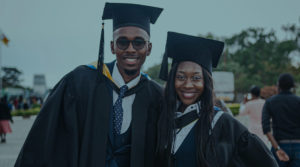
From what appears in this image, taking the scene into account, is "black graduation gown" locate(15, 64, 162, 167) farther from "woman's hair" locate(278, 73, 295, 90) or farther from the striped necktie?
"woman's hair" locate(278, 73, 295, 90)

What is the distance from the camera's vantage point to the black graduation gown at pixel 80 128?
255cm

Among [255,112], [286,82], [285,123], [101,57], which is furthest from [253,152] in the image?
[255,112]

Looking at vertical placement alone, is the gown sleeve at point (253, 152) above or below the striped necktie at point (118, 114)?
below

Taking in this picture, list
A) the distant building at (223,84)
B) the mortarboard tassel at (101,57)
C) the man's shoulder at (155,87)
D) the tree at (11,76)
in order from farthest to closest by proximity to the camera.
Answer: the tree at (11,76), the distant building at (223,84), the man's shoulder at (155,87), the mortarboard tassel at (101,57)

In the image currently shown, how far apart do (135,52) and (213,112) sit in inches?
32.7

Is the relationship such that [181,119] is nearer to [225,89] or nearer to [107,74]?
[107,74]

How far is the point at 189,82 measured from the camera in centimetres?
260

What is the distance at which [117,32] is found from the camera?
113 inches

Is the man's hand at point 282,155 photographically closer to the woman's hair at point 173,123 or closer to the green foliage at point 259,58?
the woman's hair at point 173,123

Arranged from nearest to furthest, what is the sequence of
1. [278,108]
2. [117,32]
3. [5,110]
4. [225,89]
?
1. [117,32]
2. [278,108]
3. [5,110]
4. [225,89]

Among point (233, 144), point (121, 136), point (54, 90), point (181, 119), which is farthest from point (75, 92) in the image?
point (233, 144)

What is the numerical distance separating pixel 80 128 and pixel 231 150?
1194 mm

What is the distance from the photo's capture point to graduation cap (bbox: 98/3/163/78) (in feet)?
9.45

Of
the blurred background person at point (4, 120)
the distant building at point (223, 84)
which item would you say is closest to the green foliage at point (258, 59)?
the distant building at point (223, 84)
